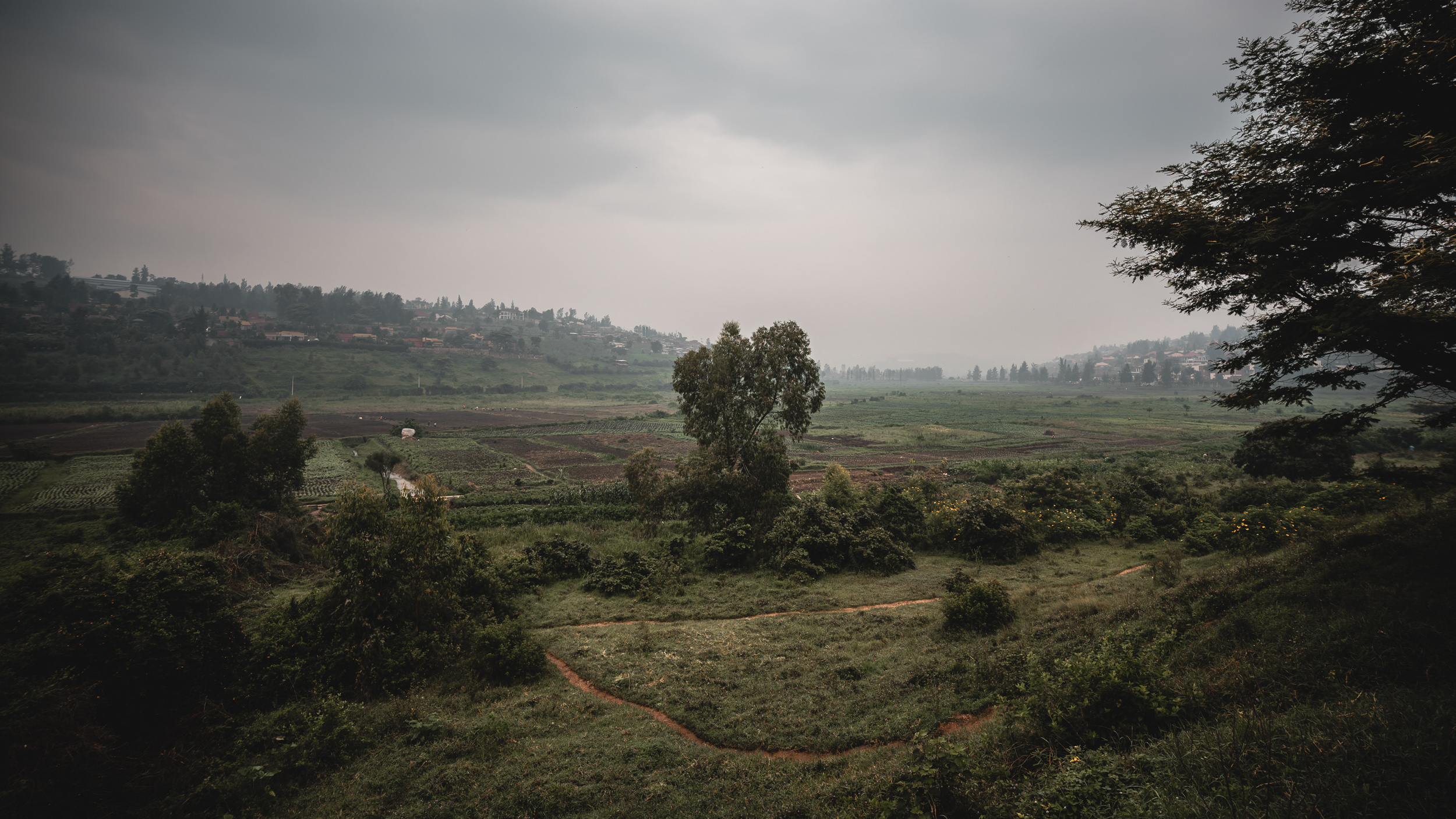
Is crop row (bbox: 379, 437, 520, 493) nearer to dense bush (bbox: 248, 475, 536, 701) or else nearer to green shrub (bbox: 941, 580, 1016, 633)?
dense bush (bbox: 248, 475, 536, 701)

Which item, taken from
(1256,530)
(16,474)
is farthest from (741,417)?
(16,474)

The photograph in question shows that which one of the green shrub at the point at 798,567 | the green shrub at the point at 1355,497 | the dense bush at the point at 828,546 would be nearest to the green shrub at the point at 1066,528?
the dense bush at the point at 828,546

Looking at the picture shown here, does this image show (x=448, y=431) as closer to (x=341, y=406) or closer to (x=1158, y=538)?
(x=341, y=406)

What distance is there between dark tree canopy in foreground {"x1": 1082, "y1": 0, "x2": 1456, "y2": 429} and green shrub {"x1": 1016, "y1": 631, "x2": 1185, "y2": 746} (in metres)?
5.18

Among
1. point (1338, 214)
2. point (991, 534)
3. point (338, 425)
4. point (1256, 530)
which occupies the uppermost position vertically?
point (1338, 214)

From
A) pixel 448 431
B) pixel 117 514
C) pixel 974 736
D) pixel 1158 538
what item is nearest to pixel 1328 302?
pixel 974 736

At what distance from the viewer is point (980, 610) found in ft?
38.3

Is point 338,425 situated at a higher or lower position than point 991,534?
lower

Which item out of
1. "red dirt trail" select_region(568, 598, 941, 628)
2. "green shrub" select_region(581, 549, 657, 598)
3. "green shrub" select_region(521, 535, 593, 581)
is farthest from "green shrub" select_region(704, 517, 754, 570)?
"green shrub" select_region(521, 535, 593, 581)

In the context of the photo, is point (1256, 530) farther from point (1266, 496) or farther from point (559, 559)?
point (559, 559)

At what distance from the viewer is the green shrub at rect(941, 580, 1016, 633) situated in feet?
38.3

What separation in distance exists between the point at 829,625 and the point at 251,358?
451ft

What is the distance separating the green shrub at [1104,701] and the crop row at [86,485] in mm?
43843

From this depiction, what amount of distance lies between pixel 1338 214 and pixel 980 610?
9197 mm
